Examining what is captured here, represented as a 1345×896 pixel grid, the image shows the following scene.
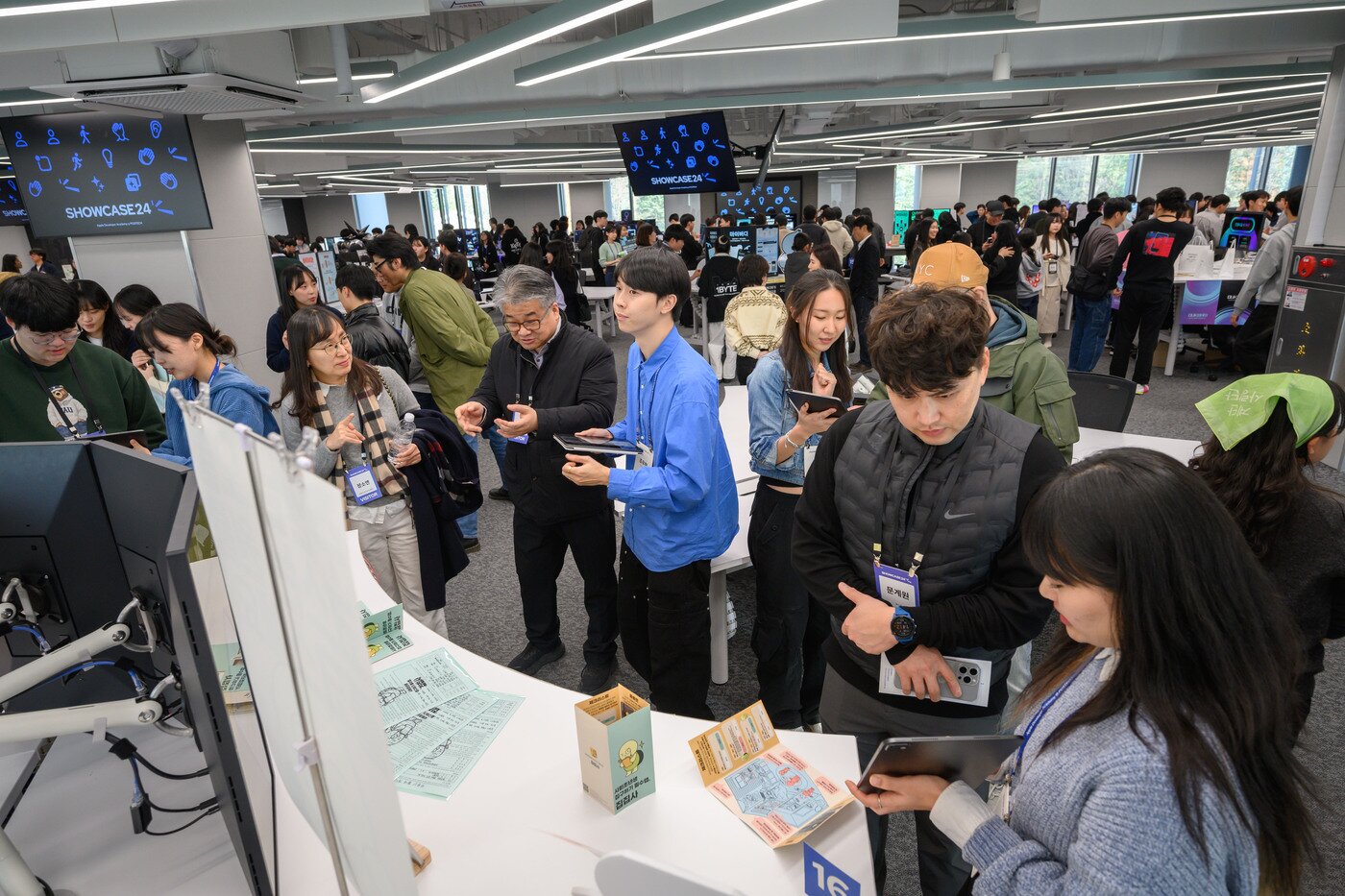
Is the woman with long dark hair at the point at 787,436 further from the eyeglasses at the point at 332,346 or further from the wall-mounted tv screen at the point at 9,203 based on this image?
the wall-mounted tv screen at the point at 9,203

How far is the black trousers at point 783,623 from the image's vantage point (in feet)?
8.14

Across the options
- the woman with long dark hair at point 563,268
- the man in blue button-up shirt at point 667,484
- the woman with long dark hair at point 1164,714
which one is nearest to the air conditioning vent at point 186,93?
the man in blue button-up shirt at point 667,484

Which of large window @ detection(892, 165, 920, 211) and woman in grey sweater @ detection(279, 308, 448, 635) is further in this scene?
large window @ detection(892, 165, 920, 211)

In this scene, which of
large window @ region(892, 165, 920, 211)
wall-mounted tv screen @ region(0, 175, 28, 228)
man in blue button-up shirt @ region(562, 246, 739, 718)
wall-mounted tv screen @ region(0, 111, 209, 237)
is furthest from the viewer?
large window @ region(892, 165, 920, 211)

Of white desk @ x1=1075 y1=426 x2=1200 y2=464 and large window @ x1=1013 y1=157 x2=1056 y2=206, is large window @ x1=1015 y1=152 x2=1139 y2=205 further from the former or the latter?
white desk @ x1=1075 y1=426 x2=1200 y2=464

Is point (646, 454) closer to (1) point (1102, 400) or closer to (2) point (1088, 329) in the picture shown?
(1) point (1102, 400)

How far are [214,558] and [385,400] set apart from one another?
1601 mm

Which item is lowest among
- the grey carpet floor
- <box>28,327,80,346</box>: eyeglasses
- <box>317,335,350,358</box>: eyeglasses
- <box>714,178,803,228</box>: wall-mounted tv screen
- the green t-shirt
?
the grey carpet floor

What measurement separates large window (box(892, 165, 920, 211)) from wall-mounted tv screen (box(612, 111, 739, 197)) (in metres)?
17.1

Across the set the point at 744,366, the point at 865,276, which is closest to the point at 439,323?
the point at 744,366

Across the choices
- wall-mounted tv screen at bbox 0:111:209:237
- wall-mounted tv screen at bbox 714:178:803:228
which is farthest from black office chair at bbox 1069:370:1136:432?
wall-mounted tv screen at bbox 714:178:803:228

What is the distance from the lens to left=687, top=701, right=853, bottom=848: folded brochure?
55.4 inches

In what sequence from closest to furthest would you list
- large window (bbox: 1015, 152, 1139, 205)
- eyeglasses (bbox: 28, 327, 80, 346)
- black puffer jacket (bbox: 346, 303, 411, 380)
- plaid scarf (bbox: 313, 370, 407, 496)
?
plaid scarf (bbox: 313, 370, 407, 496), eyeglasses (bbox: 28, 327, 80, 346), black puffer jacket (bbox: 346, 303, 411, 380), large window (bbox: 1015, 152, 1139, 205)

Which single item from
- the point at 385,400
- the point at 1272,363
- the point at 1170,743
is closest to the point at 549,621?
the point at 385,400
